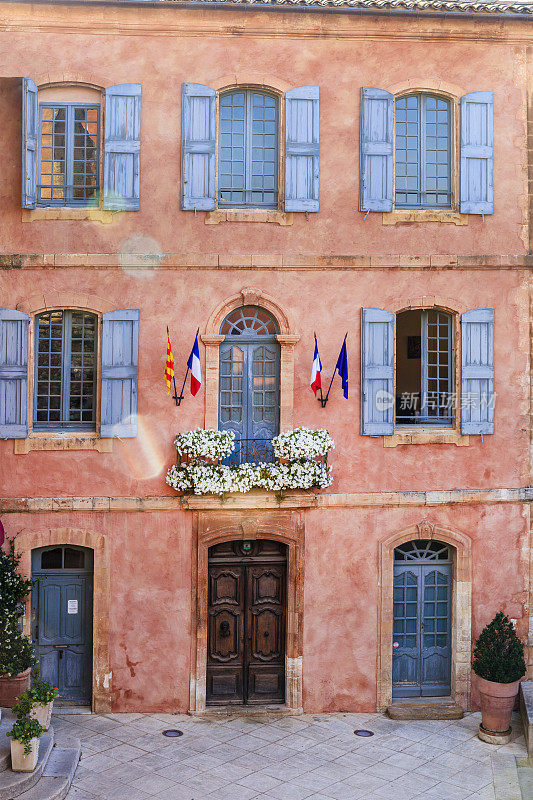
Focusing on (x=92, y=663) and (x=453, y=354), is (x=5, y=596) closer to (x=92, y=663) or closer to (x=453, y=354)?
(x=92, y=663)

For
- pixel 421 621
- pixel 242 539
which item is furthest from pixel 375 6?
pixel 421 621

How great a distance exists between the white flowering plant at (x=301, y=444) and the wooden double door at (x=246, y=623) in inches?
59.1

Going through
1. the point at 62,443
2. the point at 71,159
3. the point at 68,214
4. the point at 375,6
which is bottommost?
the point at 62,443

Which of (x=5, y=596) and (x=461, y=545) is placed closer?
(x=5, y=596)

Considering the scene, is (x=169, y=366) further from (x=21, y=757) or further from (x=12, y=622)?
(x=21, y=757)

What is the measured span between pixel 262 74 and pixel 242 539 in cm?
639

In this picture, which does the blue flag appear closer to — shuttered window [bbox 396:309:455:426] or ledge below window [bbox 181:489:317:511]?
shuttered window [bbox 396:309:455:426]

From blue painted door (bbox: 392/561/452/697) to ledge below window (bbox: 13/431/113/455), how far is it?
4.55m

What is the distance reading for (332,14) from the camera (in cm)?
1381

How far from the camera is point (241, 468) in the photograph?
540 inches

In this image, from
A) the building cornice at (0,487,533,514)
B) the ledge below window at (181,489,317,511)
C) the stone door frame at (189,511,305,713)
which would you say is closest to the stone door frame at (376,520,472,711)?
the building cornice at (0,487,533,514)

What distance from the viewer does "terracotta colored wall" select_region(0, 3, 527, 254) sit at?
13.5 meters

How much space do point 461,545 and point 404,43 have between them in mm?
7064

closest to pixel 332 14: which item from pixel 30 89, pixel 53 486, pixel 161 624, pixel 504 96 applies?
pixel 504 96
